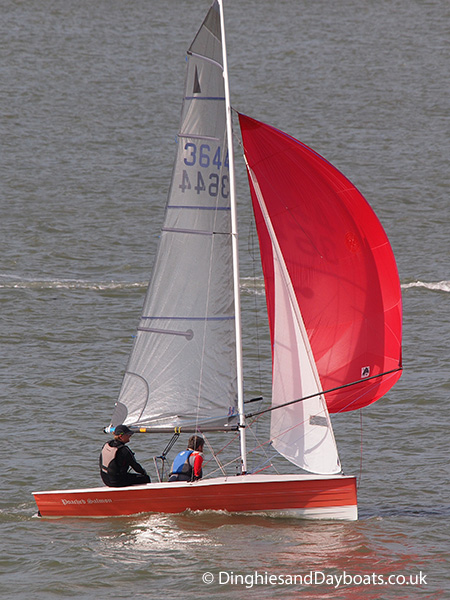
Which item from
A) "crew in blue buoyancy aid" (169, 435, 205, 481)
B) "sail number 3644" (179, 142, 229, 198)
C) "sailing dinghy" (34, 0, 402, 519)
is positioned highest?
"sail number 3644" (179, 142, 229, 198)

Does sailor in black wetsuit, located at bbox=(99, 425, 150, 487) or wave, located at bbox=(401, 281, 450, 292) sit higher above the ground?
wave, located at bbox=(401, 281, 450, 292)

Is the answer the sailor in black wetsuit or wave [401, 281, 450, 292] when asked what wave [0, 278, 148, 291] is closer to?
wave [401, 281, 450, 292]

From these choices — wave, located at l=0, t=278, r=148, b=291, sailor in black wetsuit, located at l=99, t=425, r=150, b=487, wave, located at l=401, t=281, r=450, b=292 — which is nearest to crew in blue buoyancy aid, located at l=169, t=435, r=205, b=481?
sailor in black wetsuit, located at l=99, t=425, r=150, b=487

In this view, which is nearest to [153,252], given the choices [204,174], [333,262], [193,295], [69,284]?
[69,284]

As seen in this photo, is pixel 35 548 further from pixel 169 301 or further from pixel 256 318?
pixel 256 318

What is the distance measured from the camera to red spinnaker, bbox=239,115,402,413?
15.3 meters

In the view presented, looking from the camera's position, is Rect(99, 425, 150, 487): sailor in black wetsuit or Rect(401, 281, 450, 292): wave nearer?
Rect(99, 425, 150, 487): sailor in black wetsuit

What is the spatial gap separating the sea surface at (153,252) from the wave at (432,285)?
0.10 m

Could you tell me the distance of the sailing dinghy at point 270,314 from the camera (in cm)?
1541

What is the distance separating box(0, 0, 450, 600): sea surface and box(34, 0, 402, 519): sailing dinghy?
25.2 inches

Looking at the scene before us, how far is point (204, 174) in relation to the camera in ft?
52.1

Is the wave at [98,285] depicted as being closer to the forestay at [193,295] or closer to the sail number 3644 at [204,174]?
the forestay at [193,295]

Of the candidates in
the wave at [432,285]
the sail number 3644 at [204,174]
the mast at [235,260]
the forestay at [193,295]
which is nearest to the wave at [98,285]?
the wave at [432,285]

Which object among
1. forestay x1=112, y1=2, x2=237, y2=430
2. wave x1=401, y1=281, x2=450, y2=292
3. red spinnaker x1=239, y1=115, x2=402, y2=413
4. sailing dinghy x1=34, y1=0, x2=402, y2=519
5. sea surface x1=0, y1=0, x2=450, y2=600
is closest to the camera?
sea surface x1=0, y1=0, x2=450, y2=600
